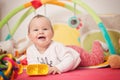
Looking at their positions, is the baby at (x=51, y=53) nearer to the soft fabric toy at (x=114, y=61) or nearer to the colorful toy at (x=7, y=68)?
the soft fabric toy at (x=114, y=61)

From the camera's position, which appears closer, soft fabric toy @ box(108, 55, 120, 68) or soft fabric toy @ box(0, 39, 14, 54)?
soft fabric toy @ box(108, 55, 120, 68)

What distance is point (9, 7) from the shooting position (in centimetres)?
161

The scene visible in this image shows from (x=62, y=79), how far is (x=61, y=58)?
0.18 metres

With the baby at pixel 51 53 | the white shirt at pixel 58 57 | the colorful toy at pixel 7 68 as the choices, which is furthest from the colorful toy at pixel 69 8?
the colorful toy at pixel 7 68

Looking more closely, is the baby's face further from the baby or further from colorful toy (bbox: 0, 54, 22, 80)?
colorful toy (bbox: 0, 54, 22, 80)

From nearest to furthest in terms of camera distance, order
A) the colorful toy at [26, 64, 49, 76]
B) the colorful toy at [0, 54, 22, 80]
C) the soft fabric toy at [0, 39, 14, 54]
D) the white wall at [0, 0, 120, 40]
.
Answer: the colorful toy at [0, 54, 22, 80]
the colorful toy at [26, 64, 49, 76]
the soft fabric toy at [0, 39, 14, 54]
the white wall at [0, 0, 120, 40]

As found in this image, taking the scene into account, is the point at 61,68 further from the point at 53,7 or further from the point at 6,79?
the point at 53,7

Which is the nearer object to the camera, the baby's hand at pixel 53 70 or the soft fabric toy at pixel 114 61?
the baby's hand at pixel 53 70

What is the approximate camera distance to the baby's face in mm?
1004

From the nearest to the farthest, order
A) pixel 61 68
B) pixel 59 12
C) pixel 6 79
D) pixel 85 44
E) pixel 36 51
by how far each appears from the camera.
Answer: pixel 6 79, pixel 61 68, pixel 36 51, pixel 85 44, pixel 59 12

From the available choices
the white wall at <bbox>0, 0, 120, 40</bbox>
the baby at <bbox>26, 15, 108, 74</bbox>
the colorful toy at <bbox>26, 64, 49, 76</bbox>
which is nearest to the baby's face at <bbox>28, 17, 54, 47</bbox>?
the baby at <bbox>26, 15, 108, 74</bbox>

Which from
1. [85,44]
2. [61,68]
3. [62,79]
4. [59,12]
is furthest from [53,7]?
[62,79]

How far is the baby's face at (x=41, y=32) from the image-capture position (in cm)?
100

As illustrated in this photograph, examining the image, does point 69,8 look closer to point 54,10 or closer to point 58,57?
point 54,10
